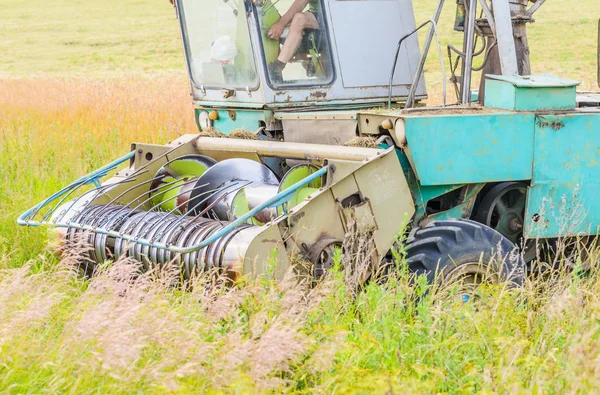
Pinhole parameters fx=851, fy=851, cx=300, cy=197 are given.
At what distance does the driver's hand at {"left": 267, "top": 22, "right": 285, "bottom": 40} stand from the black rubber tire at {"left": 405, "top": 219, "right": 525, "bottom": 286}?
203cm

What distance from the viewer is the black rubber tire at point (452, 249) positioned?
4875mm

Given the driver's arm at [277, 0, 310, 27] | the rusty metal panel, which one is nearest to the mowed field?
the rusty metal panel

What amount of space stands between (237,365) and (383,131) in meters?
2.75

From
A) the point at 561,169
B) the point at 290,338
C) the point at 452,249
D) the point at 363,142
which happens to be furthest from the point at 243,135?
the point at 290,338

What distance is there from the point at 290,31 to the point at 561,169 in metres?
2.20

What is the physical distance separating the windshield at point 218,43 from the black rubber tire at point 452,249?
6.63 feet

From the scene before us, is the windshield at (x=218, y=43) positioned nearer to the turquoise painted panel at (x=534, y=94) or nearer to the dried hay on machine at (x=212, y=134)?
the dried hay on machine at (x=212, y=134)

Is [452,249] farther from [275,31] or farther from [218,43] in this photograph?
[218,43]

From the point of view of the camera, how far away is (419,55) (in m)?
6.78

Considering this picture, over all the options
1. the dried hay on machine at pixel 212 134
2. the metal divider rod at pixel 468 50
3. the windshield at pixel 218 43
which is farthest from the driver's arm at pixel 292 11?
the metal divider rod at pixel 468 50

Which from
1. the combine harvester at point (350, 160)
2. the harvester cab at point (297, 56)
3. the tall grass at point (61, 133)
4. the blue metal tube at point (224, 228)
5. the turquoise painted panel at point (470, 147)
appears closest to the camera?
the blue metal tube at point (224, 228)

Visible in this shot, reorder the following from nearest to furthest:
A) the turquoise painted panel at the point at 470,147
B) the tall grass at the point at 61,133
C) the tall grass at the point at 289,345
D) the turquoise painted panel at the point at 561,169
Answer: the tall grass at the point at 289,345
the turquoise painted panel at the point at 470,147
the turquoise painted panel at the point at 561,169
the tall grass at the point at 61,133

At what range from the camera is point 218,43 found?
6.65m

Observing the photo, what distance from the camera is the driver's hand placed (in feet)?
20.5
